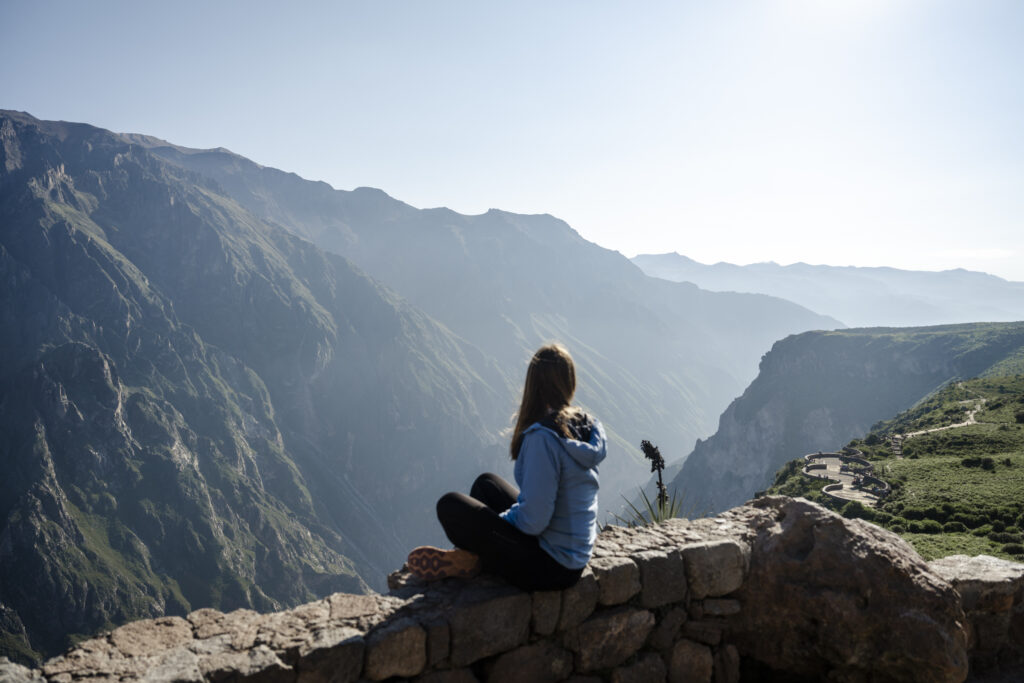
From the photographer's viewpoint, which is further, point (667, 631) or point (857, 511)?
point (857, 511)

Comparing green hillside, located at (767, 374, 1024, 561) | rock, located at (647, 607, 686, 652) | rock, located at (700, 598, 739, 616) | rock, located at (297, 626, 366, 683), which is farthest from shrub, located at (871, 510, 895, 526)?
rock, located at (297, 626, 366, 683)

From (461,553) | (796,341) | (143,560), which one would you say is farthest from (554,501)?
(143,560)

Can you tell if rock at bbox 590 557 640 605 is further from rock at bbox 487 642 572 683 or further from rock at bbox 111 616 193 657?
rock at bbox 111 616 193 657

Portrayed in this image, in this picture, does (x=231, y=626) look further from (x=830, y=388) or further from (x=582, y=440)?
(x=830, y=388)

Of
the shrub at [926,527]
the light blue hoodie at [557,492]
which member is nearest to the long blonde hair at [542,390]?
the light blue hoodie at [557,492]

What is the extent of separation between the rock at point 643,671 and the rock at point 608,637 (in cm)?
8

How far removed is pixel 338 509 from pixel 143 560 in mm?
65363

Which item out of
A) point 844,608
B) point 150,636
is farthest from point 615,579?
point 150,636

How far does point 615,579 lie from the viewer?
171 inches

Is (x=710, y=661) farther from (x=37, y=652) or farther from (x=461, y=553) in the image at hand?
(x=37, y=652)

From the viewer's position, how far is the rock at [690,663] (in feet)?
15.2

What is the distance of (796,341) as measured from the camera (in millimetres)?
123688

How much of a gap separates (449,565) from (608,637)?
1432 millimetres

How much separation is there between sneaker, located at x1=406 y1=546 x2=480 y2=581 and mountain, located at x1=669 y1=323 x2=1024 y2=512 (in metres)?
109
